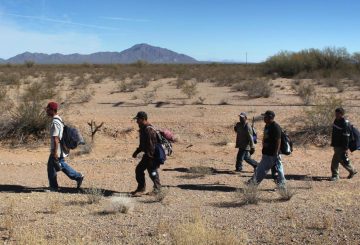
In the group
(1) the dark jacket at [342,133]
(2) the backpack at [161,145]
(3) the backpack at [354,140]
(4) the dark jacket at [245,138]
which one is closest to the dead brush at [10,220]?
(2) the backpack at [161,145]

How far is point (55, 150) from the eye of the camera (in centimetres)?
920

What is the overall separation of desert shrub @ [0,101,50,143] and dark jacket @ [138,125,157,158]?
760cm

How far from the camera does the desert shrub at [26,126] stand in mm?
15641

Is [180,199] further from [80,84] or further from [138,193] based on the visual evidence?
[80,84]

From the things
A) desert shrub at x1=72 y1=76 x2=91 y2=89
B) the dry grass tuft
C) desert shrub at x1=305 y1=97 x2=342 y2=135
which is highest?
desert shrub at x1=72 y1=76 x2=91 y2=89

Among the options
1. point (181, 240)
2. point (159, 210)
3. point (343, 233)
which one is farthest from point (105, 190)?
point (343, 233)

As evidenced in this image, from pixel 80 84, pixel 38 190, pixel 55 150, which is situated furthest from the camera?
pixel 80 84

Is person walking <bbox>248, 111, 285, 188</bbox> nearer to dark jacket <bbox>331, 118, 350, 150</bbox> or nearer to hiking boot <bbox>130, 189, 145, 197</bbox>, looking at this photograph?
dark jacket <bbox>331, 118, 350, 150</bbox>

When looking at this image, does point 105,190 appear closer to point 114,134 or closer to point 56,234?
point 56,234

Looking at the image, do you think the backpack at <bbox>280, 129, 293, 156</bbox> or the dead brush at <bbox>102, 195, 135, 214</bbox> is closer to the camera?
the dead brush at <bbox>102, 195, 135, 214</bbox>

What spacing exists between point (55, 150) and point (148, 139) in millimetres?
1755

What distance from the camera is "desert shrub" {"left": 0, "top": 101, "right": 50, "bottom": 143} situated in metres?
15.6

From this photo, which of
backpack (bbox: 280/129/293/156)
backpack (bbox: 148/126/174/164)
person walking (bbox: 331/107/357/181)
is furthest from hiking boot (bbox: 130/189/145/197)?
person walking (bbox: 331/107/357/181)

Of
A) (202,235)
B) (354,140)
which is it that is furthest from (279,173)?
(202,235)
